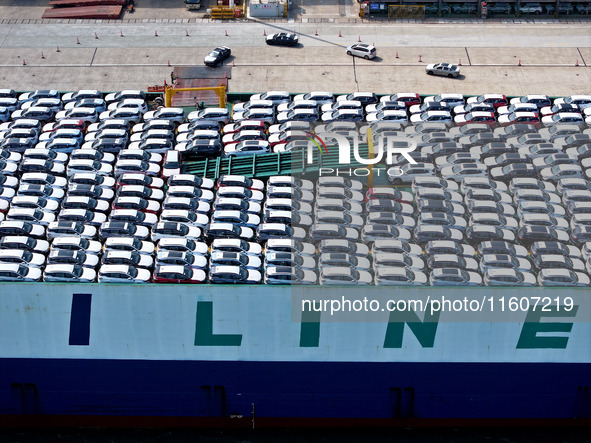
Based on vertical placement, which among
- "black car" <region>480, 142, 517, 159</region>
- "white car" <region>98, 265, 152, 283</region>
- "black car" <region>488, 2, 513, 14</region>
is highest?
"black car" <region>488, 2, 513, 14</region>

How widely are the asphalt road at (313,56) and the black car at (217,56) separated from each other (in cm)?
78

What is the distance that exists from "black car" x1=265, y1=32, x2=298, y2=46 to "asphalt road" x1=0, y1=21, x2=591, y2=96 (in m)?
0.73

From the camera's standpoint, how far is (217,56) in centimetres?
7750

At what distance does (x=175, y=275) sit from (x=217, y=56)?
32657 millimetres

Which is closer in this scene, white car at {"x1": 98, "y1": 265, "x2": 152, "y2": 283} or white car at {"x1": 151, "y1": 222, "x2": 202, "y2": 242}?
white car at {"x1": 98, "y1": 265, "x2": 152, "y2": 283}

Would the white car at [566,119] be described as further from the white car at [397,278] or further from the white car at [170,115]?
the white car at [170,115]

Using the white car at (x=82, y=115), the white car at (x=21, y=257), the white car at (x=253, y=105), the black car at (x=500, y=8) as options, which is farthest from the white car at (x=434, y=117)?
the white car at (x=21, y=257)

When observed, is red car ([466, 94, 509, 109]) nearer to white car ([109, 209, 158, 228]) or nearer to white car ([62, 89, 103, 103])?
white car ([109, 209, 158, 228])

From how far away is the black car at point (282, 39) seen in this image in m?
80.6

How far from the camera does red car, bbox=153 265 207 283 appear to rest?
4978 cm

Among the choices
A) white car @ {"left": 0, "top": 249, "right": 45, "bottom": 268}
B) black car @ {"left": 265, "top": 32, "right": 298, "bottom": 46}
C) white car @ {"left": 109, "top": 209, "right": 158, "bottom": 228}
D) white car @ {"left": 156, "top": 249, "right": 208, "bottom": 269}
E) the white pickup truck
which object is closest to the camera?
white car @ {"left": 0, "top": 249, "right": 45, "bottom": 268}

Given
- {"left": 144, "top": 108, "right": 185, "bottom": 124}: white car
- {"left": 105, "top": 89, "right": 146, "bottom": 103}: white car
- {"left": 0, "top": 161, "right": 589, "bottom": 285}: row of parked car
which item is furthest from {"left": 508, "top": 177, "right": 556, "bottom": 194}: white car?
{"left": 105, "top": 89, "right": 146, "bottom": 103}: white car

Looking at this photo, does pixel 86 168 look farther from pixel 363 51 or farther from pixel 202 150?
pixel 363 51

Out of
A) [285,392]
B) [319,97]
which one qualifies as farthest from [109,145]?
[285,392]
